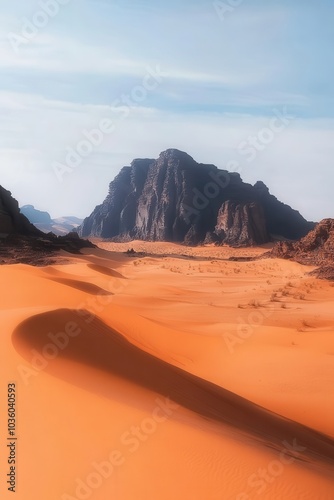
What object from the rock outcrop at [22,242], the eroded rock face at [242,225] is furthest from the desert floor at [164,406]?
the eroded rock face at [242,225]

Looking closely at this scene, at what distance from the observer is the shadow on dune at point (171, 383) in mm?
4996

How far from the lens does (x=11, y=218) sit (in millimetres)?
34281

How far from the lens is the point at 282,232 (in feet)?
216

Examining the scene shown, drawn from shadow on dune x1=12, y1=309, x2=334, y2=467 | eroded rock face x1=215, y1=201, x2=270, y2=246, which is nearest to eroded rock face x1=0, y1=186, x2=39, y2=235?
shadow on dune x1=12, y1=309, x2=334, y2=467

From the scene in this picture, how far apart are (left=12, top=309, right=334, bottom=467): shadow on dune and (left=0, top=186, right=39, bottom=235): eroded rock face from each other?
27469 mm

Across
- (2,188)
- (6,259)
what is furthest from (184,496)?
(2,188)

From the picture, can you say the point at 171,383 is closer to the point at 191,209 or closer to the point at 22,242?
the point at 22,242

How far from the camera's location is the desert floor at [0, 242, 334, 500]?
3.35 metres

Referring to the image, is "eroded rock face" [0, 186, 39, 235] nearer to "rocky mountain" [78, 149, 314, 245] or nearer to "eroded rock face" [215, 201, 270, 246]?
"eroded rock face" [215, 201, 270, 246]

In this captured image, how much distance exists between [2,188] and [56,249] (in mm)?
8242

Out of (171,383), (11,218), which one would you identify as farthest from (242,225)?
(171,383)

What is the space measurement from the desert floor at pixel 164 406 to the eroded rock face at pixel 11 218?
72.7 feet

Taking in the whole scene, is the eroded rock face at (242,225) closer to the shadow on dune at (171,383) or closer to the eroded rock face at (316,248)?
the eroded rock face at (316,248)

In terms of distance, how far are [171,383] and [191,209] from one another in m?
60.7
